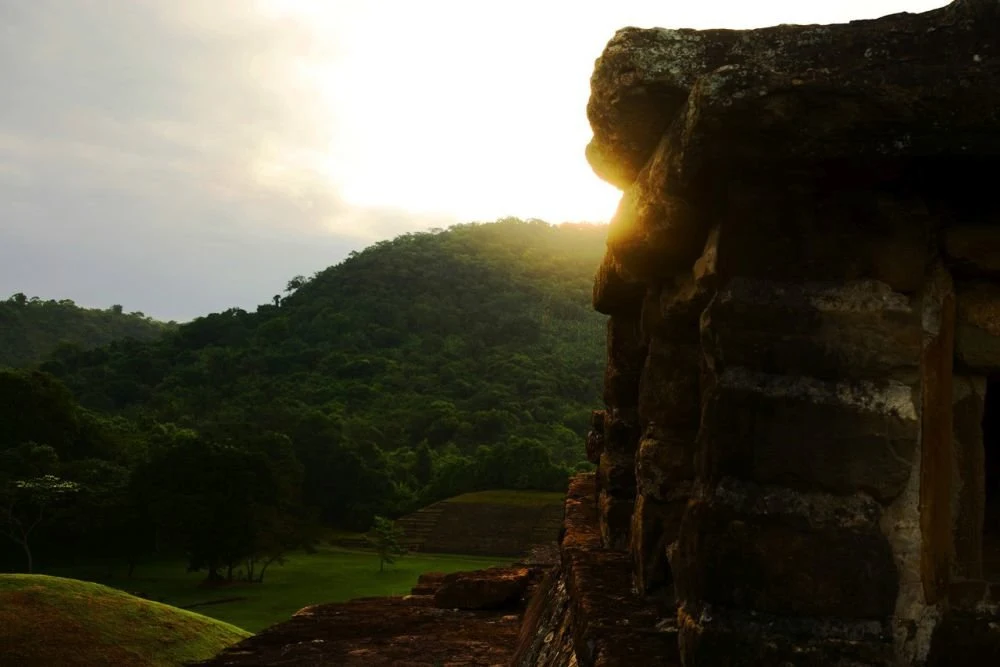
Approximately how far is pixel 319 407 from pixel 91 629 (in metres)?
52.2

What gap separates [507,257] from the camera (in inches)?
5059

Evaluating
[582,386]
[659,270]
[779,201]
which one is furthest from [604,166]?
[582,386]

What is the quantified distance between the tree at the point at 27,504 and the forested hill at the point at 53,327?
194ft

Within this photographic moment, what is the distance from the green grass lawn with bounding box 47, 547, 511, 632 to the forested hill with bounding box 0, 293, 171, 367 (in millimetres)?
59626

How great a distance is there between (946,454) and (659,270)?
3.72 feet

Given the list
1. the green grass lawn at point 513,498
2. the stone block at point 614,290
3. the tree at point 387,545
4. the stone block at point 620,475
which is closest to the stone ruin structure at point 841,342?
the stone block at point 614,290

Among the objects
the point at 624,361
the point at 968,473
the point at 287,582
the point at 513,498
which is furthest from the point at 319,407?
the point at 968,473

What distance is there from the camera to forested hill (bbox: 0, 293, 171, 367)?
324 ft

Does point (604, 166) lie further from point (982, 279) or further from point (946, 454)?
point (946, 454)

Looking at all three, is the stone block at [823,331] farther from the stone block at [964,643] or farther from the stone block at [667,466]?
the stone block at [667,466]

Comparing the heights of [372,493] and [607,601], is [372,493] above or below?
below

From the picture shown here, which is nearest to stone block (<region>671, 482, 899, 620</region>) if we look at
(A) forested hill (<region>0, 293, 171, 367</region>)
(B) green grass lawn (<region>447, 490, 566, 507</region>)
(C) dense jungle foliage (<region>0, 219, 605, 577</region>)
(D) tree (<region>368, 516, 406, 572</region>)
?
(C) dense jungle foliage (<region>0, 219, 605, 577</region>)

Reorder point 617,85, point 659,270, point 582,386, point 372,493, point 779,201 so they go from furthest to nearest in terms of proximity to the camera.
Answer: point 582,386, point 372,493, point 659,270, point 617,85, point 779,201

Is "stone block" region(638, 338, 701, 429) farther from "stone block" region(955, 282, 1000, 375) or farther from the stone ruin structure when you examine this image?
"stone block" region(955, 282, 1000, 375)
